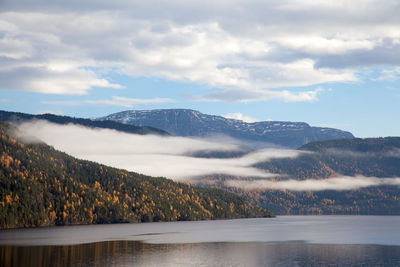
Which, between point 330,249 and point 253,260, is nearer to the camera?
point 253,260

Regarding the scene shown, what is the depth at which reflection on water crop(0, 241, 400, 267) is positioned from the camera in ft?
439

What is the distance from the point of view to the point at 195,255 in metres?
156

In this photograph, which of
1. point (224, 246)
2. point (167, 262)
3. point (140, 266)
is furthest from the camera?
point (224, 246)

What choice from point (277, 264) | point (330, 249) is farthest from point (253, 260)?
point (330, 249)

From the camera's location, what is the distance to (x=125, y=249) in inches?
6727

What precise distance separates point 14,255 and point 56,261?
58.7 ft

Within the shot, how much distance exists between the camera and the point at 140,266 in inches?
5049

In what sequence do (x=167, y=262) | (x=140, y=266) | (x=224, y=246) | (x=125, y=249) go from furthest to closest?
(x=224, y=246), (x=125, y=249), (x=167, y=262), (x=140, y=266)

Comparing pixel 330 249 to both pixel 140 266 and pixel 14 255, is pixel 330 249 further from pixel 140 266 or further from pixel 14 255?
pixel 14 255

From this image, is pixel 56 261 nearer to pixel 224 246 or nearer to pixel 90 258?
pixel 90 258

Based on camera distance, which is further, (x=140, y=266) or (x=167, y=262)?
(x=167, y=262)

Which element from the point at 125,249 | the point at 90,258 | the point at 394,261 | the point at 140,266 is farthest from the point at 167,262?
the point at 394,261

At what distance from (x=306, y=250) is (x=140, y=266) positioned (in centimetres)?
6563

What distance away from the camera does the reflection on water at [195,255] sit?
133875mm
